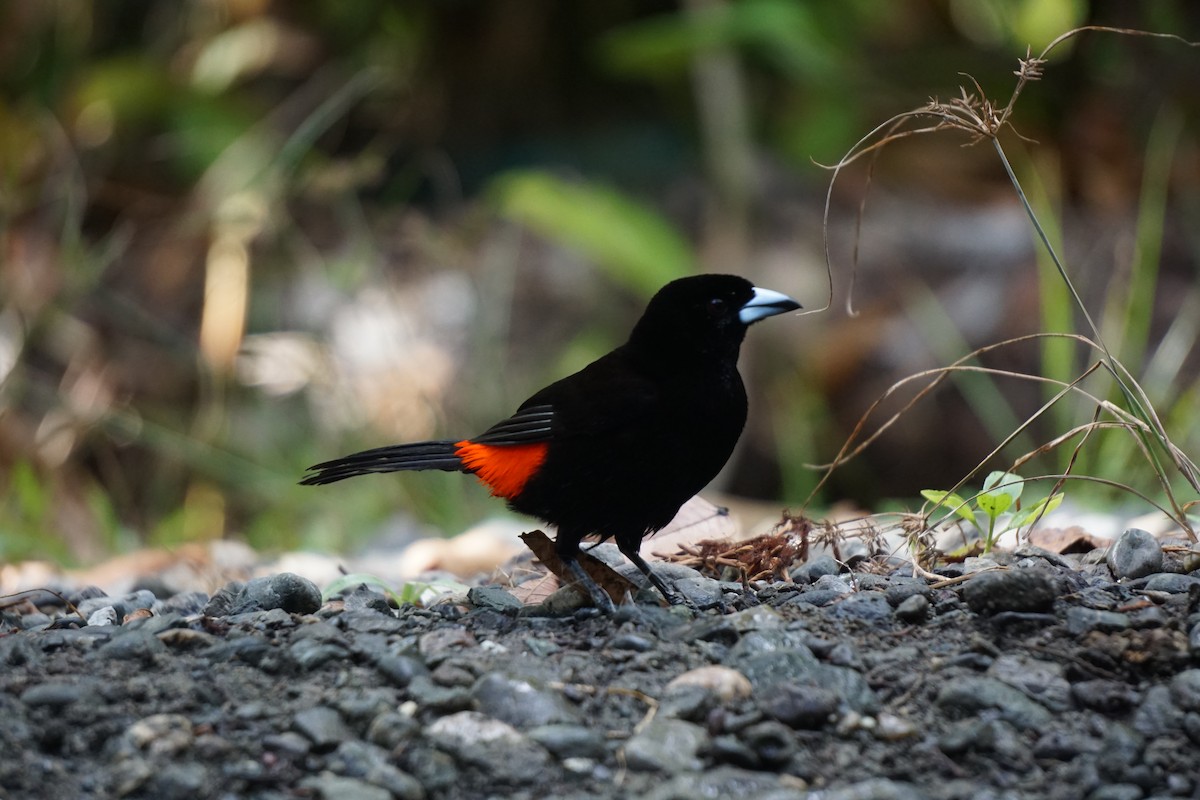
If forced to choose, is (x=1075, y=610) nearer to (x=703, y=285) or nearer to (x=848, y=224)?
(x=703, y=285)

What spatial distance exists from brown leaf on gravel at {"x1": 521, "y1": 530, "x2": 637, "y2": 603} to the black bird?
0.08ft

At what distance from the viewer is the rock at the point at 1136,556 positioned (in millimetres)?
2684

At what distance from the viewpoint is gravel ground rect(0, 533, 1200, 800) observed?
6.38 feet

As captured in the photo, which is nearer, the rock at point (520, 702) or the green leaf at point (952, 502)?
the rock at point (520, 702)

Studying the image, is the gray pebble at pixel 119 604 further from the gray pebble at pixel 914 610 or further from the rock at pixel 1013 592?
the rock at pixel 1013 592

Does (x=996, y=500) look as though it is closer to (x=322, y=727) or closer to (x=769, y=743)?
(x=769, y=743)

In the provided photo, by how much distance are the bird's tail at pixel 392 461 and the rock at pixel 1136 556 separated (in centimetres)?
158

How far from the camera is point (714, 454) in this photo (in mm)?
2936

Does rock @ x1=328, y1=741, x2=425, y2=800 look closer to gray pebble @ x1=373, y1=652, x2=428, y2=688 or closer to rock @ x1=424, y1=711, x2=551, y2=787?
rock @ x1=424, y1=711, x2=551, y2=787

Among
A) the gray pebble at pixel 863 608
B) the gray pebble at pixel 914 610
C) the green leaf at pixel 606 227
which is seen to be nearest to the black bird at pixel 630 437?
the gray pebble at pixel 863 608

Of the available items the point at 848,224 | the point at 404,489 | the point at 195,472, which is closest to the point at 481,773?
the point at 404,489

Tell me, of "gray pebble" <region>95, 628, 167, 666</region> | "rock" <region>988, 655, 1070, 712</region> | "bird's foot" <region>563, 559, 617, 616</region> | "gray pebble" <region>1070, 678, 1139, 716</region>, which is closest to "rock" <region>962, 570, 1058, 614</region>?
"rock" <region>988, 655, 1070, 712</region>

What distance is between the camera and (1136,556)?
2695 mm

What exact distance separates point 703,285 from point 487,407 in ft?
11.3
